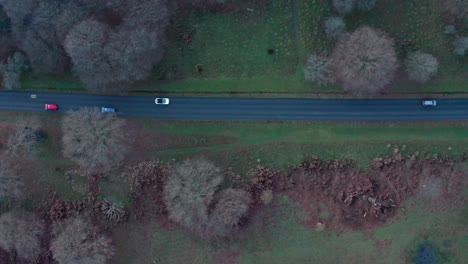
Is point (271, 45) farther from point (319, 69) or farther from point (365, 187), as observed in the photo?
point (365, 187)

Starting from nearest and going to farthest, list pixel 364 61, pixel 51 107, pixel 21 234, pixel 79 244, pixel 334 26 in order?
pixel 364 61 < pixel 79 244 < pixel 21 234 < pixel 334 26 < pixel 51 107

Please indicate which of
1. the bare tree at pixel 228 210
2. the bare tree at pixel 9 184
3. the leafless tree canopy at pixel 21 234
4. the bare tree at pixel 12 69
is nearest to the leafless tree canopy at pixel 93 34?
the bare tree at pixel 12 69

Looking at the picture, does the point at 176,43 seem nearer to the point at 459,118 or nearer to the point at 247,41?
the point at 247,41

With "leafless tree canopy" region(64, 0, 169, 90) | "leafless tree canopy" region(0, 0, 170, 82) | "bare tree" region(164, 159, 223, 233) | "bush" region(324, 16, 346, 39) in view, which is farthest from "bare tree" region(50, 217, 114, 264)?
"bush" region(324, 16, 346, 39)

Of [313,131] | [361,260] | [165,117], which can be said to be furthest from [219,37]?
[361,260]

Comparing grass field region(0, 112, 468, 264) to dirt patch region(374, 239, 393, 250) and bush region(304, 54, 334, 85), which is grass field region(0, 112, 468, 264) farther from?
bush region(304, 54, 334, 85)

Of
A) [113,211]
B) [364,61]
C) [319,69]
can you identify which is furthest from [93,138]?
[364,61]

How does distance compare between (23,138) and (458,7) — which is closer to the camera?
(458,7)

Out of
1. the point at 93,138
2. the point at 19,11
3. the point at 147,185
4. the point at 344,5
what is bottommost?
the point at 147,185
